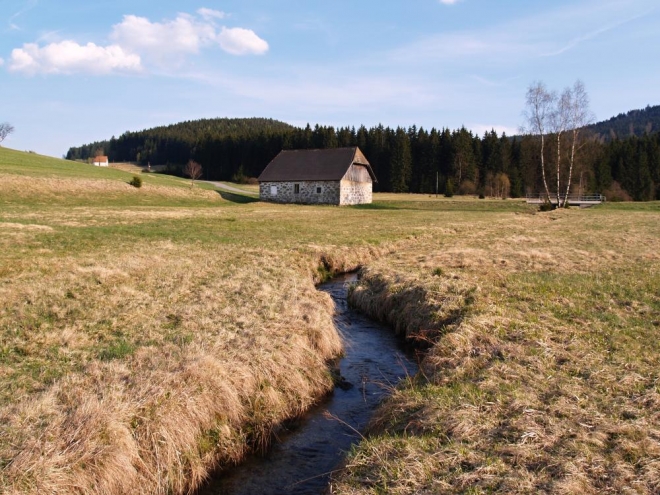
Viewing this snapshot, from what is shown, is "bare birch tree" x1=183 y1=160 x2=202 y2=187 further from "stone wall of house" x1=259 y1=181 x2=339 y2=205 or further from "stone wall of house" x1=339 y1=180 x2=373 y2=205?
"stone wall of house" x1=339 y1=180 x2=373 y2=205

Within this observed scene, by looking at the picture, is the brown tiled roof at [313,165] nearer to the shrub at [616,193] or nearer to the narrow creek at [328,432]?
the shrub at [616,193]

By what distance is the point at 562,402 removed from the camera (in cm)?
563

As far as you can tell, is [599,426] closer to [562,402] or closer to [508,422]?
[562,402]

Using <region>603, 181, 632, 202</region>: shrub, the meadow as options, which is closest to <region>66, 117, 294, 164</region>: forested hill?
<region>603, 181, 632, 202</region>: shrub

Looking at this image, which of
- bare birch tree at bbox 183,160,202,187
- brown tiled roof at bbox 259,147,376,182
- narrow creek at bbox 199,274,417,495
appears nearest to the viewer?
narrow creek at bbox 199,274,417,495

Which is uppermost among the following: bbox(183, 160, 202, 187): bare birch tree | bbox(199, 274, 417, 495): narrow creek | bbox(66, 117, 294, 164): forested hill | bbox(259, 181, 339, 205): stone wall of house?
bbox(66, 117, 294, 164): forested hill

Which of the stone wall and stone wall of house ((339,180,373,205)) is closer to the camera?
the stone wall

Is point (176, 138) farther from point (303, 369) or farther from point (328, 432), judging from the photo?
point (328, 432)

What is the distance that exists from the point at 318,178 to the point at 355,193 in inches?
212

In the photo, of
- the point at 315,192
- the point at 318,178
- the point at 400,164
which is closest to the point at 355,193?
the point at 315,192

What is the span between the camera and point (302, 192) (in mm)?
54750

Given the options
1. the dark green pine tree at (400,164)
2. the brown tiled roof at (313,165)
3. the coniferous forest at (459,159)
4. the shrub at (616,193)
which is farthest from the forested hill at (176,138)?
the shrub at (616,193)

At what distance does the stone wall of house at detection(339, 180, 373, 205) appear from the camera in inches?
2098

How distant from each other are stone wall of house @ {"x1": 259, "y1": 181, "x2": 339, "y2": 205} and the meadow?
3769cm
